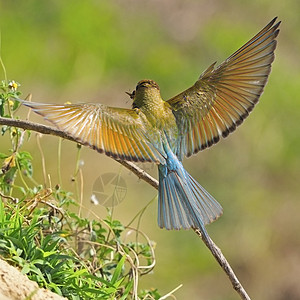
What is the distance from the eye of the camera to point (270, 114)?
220 inches

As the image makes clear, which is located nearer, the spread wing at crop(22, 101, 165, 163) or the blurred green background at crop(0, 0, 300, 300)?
the spread wing at crop(22, 101, 165, 163)

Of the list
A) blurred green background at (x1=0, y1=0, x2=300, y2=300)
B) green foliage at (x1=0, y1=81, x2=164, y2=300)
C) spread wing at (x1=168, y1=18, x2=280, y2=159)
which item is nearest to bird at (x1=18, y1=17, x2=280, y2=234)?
spread wing at (x1=168, y1=18, x2=280, y2=159)

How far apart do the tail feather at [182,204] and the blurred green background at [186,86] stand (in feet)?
5.13

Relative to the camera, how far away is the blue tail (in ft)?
8.77

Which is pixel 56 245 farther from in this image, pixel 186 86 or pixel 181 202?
pixel 186 86

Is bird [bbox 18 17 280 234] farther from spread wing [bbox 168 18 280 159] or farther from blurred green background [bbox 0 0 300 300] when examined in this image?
blurred green background [bbox 0 0 300 300]

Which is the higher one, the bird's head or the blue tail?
the bird's head

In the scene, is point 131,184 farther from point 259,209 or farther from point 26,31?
point 26,31

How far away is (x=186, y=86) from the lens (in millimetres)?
5746

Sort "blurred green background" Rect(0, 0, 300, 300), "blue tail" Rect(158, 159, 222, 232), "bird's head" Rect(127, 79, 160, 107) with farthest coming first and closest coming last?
"blurred green background" Rect(0, 0, 300, 300) → "bird's head" Rect(127, 79, 160, 107) → "blue tail" Rect(158, 159, 222, 232)

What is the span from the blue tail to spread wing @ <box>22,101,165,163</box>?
0.08 metres

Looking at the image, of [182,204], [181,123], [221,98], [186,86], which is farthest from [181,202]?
[186,86]

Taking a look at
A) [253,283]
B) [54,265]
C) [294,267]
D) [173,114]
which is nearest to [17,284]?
[54,265]

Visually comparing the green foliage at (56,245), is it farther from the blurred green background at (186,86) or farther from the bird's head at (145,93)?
the blurred green background at (186,86)
